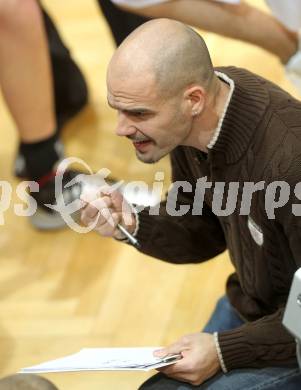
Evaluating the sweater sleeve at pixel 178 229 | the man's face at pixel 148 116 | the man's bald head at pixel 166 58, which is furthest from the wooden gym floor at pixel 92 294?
the man's bald head at pixel 166 58

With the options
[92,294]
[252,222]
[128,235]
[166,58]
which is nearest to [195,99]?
[166,58]

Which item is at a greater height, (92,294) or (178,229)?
(178,229)

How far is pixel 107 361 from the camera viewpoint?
112cm

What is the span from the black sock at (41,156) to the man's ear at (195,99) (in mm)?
968

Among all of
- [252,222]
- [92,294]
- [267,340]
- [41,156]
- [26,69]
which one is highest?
[252,222]

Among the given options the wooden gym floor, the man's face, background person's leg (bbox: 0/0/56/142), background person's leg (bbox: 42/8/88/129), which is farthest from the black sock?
the man's face

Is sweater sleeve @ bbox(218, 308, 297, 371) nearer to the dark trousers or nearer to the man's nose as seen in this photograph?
the man's nose

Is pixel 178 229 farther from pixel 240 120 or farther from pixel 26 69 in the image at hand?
pixel 26 69

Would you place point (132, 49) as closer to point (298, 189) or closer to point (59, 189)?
point (298, 189)

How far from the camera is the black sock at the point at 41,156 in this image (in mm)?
2006

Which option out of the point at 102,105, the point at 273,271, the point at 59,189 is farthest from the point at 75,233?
the point at 273,271

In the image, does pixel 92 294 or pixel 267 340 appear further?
pixel 92 294

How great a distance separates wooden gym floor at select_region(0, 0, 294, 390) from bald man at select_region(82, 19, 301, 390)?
1.52 ft

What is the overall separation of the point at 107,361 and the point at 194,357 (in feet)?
0.45
